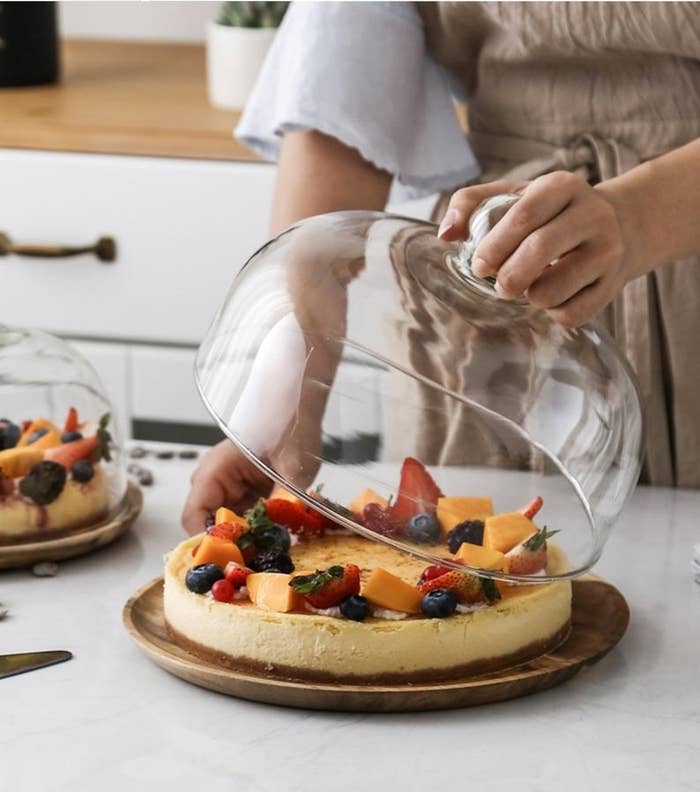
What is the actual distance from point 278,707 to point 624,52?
2.12 ft

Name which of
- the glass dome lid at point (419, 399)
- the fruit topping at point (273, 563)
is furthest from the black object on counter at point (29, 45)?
the fruit topping at point (273, 563)

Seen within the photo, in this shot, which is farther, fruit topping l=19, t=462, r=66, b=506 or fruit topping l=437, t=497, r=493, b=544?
fruit topping l=19, t=462, r=66, b=506

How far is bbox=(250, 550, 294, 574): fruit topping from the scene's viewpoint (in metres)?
Result: 0.85

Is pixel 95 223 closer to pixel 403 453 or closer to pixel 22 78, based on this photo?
pixel 22 78

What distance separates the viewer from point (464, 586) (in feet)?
2.67

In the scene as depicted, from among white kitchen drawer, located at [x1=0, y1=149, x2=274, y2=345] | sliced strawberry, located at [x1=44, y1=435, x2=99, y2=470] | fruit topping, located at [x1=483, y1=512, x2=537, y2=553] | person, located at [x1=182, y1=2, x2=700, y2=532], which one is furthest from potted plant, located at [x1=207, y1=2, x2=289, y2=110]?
fruit topping, located at [x1=483, y1=512, x2=537, y2=553]

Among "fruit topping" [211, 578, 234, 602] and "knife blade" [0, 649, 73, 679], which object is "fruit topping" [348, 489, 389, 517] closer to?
"fruit topping" [211, 578, 234, 602]

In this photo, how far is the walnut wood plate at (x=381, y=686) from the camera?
0.77 meters

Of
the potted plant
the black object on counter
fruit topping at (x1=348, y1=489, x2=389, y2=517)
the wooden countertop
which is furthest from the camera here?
the black object on counter

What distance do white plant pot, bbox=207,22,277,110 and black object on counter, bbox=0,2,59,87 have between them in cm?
33

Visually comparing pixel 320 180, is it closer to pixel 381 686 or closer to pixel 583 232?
pixel 583 232

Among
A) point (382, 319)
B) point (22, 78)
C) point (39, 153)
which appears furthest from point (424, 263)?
point (22, 78)

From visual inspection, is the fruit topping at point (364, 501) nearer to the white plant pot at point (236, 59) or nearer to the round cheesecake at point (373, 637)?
the round cheesecake at point (373, 637)

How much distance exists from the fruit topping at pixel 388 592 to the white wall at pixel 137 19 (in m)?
2.07
